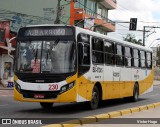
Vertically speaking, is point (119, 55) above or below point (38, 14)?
below

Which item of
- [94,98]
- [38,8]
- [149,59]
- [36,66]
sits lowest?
[94,98]

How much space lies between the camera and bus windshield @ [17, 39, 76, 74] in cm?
1466

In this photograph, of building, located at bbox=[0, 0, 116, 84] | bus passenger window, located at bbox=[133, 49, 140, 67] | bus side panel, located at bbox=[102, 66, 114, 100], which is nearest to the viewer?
bus side panel, located at bbox=[102, 66, 114, 100]

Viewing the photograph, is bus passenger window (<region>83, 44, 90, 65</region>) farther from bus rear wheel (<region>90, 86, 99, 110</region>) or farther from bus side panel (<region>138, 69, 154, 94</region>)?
bus side panel (<region>138, 69, 154, 94</region>)

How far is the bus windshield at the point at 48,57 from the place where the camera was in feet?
48.1

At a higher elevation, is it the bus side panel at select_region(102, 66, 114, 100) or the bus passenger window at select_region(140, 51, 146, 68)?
the bus passenger window at select_region(140, 51, 146, 68)

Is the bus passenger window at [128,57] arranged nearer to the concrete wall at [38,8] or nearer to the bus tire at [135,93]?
the bus tire at [135,93]

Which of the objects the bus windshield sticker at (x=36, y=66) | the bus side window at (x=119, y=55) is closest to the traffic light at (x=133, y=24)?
the bus side window at (x=119, y=55)

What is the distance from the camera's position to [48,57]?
1474 cm

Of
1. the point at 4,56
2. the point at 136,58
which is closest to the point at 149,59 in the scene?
the point at 136,58

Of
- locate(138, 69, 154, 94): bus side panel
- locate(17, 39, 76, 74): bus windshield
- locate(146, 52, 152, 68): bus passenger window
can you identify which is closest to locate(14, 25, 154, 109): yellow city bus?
locate(17, 39, 76, 74): bus windshield

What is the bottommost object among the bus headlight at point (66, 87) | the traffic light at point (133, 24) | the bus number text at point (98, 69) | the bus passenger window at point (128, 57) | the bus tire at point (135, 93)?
the bus tire at point (135, 93)

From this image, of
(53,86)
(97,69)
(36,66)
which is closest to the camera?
(53,86)

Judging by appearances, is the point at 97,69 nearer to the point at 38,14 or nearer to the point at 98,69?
the point at 98,69
